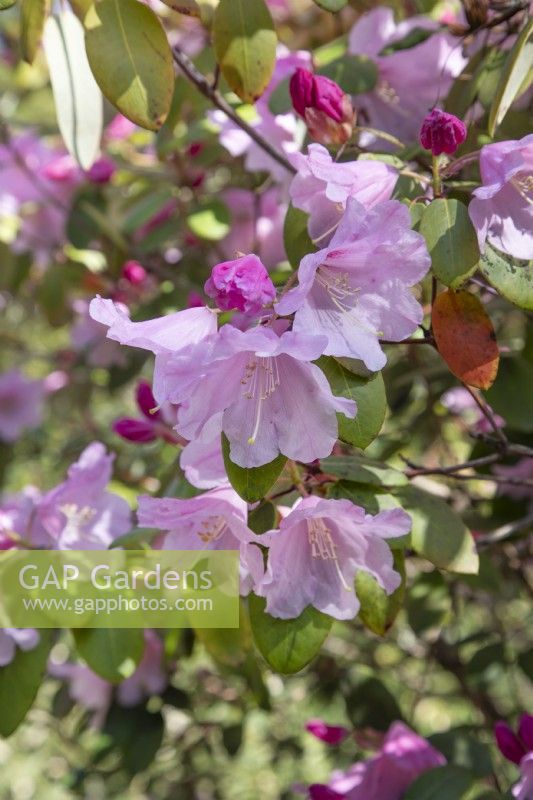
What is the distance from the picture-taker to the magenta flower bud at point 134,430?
1.15 m

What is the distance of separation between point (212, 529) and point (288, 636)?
0.13m

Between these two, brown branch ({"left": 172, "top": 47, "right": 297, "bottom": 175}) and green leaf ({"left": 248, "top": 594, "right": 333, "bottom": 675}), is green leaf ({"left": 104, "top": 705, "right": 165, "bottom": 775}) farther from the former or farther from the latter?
brown branch ({"left": 172, "top": 47, "right": 297, "bottom": 175})

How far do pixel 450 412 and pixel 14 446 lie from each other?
1282mm

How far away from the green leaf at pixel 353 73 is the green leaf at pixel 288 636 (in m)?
0.64

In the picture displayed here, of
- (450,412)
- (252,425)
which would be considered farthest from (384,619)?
(450,412)

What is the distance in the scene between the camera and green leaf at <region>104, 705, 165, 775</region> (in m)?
1.50

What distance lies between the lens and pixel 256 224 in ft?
4.74

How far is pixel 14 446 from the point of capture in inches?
98.2

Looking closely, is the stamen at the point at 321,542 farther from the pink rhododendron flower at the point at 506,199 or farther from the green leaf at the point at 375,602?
the pink rhododendron flower at the point at 506,199

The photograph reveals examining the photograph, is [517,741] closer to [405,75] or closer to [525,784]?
[525,784]

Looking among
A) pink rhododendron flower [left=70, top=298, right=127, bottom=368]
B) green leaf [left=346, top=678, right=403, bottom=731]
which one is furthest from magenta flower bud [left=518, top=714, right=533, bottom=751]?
pink rhododendron flower [left=70, top=298, right=127, bottom=368]

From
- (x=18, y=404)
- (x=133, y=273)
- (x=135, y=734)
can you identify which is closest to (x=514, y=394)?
(x=133, y=273)

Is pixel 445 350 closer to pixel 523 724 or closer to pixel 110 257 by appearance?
pixel 523 724

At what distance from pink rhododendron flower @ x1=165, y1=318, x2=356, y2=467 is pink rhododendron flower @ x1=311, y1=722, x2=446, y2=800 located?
594 millimetres
